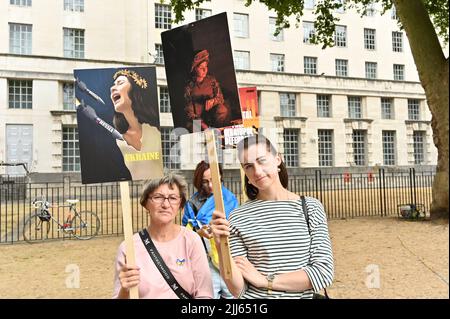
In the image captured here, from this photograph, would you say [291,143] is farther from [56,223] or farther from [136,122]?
[136,122]

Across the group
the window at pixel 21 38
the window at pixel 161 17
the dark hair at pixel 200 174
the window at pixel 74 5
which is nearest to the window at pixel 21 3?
the window at pixel 21 38

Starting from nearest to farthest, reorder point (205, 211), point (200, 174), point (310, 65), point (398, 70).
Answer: point (205, 211), point (200, 174), point (398, 70), point (310, 65)

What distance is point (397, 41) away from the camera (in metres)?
5.23

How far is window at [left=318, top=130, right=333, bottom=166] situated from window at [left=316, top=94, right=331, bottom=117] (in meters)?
0.67

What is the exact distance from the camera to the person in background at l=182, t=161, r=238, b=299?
67.6 inches

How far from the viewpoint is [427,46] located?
193cm

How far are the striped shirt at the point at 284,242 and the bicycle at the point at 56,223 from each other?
5465mm

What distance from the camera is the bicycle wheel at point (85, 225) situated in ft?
20.8

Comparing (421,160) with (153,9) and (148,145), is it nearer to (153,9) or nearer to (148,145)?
(148,145)

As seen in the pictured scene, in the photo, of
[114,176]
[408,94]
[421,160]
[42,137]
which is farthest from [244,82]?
[114,176]

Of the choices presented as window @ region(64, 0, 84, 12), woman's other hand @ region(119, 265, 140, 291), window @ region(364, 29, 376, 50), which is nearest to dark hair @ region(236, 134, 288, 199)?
woman's other hand @ region(119, 265, 140, 291)

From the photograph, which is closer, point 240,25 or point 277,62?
point 240,25

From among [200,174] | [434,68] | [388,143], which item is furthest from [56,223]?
[388,143]

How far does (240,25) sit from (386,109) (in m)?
4.74
